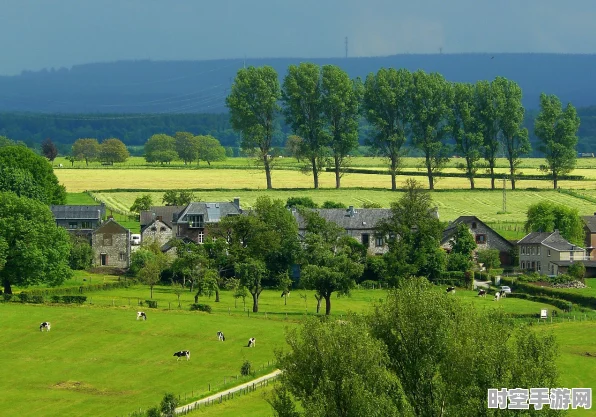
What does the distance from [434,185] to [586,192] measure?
2142 centimetres

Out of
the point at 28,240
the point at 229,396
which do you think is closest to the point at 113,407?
the point at 229,396

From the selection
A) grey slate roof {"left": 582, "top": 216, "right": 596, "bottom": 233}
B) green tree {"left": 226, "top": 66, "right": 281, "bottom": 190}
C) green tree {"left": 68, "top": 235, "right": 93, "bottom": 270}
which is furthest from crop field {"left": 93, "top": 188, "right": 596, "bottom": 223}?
green tree {"left": 68, "top": 235, "right": 93, "bottom": 270}

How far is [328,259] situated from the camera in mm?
98062

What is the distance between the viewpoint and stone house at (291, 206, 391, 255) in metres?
123

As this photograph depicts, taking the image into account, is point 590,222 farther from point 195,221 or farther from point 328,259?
point 328,259

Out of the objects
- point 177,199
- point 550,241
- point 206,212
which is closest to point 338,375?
point 550,241

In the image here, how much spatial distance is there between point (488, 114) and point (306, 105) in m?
Answer: 24.0

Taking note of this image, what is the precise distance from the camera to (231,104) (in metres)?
176

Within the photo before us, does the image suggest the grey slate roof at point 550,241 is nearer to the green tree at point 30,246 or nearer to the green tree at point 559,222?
the green tree at point 559,222

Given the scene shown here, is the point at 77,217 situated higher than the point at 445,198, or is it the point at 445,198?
the point at 445,198

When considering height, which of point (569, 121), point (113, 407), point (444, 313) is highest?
point (569, 121)

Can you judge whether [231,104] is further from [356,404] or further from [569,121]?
[356,404]

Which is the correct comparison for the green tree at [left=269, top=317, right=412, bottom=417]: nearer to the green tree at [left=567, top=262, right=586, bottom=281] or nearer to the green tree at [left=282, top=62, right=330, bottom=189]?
the green tree at [left=567, top=262, right=586, bottom=281]

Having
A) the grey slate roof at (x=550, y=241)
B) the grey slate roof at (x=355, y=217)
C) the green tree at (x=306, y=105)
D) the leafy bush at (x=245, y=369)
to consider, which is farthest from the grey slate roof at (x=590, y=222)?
the leafy bush at (x=245, y=369)
